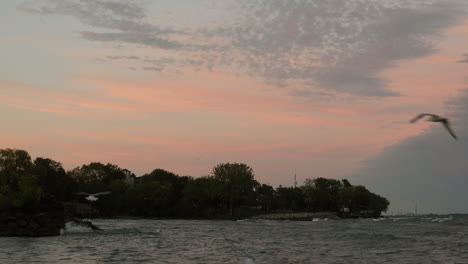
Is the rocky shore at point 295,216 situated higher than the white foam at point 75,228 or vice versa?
the rocky shore at point 295,216

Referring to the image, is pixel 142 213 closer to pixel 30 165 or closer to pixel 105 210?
pixel 105 210

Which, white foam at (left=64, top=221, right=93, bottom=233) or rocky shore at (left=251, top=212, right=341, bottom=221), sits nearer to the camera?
white foam at (left=64, top=221, right=93, bottom=233)

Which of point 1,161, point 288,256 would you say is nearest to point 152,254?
point 288,256

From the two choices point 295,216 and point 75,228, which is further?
point 295,216

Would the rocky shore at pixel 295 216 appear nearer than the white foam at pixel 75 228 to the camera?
Answer: No

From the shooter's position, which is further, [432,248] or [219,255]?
[432,248]

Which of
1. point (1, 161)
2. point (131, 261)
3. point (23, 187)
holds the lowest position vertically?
point (131, 261)

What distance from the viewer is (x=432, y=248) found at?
44.4 meters

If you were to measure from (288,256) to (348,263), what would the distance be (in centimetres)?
518

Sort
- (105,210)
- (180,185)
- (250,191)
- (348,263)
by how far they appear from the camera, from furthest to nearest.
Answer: (180,185) < (250,191) < (105,210) < (348,263)

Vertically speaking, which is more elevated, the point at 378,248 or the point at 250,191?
the point at 250,191

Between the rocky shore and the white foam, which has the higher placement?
the rocky shore

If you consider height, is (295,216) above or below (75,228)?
above

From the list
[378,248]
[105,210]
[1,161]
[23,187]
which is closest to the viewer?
[378,248]
